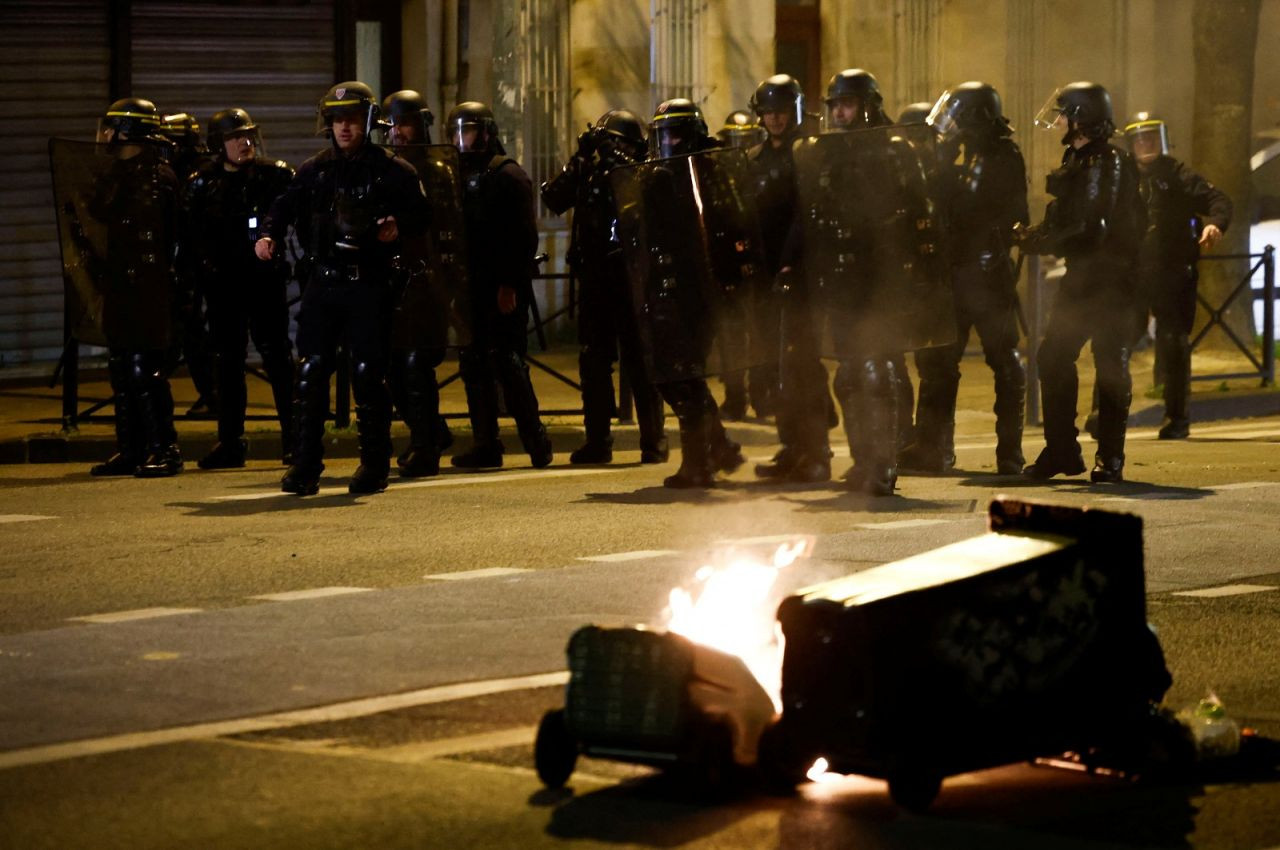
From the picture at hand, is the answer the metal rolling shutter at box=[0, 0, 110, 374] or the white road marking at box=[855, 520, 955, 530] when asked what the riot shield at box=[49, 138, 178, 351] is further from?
the metal rolling shutter at box=[0, 0, 110, 374]

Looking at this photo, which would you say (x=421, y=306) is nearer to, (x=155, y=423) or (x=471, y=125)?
(x=471, y=125)

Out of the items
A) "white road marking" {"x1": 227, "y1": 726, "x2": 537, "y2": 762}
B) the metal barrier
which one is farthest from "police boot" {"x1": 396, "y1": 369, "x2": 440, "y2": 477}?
the metal barrier

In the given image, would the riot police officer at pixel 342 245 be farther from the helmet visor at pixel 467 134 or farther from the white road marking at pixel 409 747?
the white road marking at pixel 409 747

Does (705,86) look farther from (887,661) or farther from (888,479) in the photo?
(887,661)

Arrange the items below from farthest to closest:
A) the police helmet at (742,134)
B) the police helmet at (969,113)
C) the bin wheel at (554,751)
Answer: the police helmet at (742,134)
the police helmet at (969,113)
the bin wheel at (554,751)

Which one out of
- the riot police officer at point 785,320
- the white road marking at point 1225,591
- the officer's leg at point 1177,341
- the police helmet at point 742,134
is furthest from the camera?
the police helmet at point 742,134

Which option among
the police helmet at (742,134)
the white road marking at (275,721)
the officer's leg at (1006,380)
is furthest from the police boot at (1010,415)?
the white road marking at (275,721)

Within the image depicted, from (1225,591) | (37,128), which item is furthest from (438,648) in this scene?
(37,128)

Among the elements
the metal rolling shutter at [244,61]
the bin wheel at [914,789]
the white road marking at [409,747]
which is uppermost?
the metal rolling shutter at [244,61]

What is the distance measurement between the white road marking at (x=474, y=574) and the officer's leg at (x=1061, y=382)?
13.8ft

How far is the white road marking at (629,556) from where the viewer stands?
9477mm

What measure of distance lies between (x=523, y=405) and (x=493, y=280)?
2.32 feet

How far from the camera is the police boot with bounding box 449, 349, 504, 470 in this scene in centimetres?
1351

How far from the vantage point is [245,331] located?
13367mm
